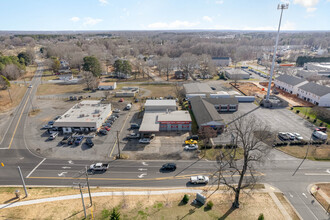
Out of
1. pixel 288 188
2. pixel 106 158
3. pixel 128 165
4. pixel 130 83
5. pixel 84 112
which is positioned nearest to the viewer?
pixel 288 188

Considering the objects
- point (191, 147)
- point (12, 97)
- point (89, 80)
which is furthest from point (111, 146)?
point (12, 97)

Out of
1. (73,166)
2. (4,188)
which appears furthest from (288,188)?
(4,188)

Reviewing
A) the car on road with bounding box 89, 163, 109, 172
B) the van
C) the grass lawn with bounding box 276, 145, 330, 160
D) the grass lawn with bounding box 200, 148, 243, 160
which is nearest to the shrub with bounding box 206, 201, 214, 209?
the grass lawn with bounding box 200, 148, 243, 160

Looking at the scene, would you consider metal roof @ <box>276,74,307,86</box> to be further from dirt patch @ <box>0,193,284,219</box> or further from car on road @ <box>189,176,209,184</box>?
car on road @ <box>189,176,209,184</box>

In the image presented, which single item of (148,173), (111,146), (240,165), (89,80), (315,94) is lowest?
(148,173)

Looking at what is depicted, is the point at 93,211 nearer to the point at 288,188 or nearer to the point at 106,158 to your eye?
the point at 106,158

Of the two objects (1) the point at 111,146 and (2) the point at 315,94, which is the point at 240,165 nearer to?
(1) the point at 111,146

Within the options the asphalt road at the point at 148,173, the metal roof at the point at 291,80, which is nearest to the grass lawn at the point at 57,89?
the asphalt road at the point at 148,173
